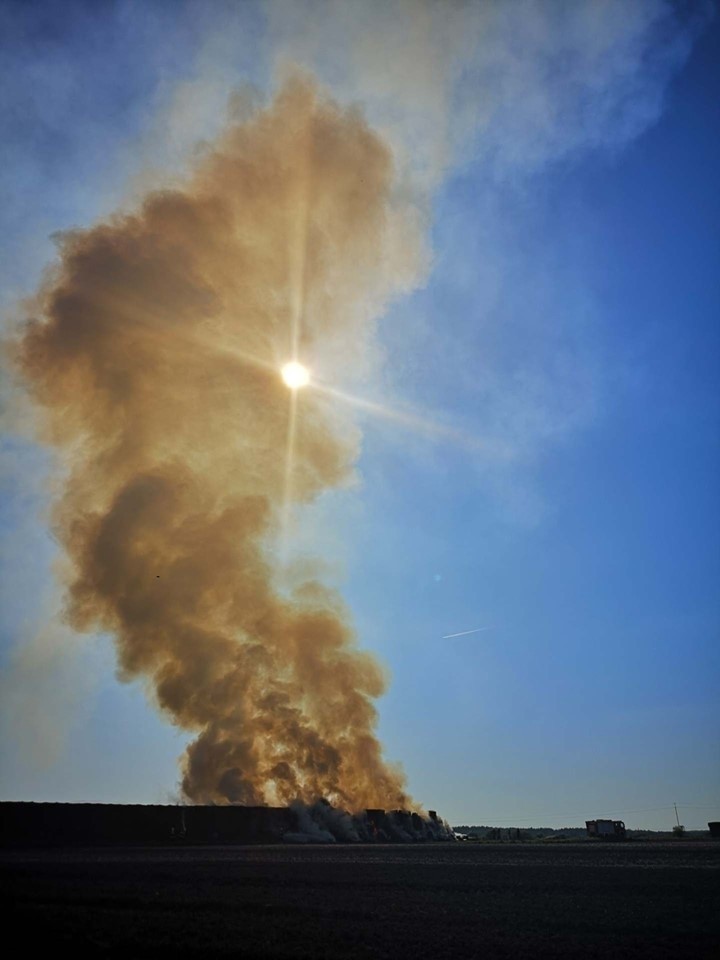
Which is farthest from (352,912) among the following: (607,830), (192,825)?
(607,830)

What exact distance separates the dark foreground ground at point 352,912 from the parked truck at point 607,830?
66.8 metres

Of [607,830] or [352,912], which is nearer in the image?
[352,912]

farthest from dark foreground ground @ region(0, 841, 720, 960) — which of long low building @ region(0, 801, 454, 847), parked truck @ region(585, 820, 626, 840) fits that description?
parked truck @ region(585, 820, 626, 840)

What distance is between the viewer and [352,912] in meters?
22.5

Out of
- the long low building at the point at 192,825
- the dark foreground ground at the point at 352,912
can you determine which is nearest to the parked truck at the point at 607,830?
the long low building at the point at 192,825

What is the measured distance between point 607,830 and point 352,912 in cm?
8882

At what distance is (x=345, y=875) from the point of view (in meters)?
35.3

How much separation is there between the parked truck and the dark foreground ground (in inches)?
2631

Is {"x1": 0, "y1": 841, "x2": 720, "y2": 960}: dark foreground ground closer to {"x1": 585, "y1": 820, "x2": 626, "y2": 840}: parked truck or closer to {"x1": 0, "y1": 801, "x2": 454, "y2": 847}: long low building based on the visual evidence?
{"x1": 0, "y1": 801, "x2": 454, "y2": 847}: long low building

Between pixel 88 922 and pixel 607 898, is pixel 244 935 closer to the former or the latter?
pixel 88 922

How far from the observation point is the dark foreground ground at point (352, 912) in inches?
671

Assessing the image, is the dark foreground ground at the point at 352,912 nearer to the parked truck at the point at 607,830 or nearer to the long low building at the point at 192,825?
the long low building at the point at 192,825

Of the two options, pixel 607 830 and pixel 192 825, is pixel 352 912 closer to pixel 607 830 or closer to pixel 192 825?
pixel 192 825

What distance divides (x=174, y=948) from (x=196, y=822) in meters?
62.2
